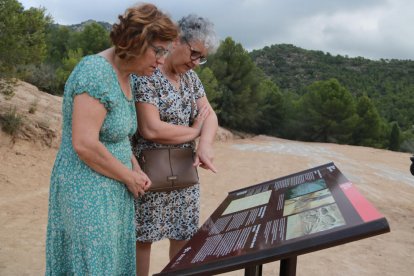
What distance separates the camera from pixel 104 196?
166 centimetres

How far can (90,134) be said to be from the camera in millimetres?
1562

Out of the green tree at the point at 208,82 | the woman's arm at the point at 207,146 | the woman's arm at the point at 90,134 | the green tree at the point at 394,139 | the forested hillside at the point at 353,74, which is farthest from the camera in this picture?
the forested hillside at the point at 353,74

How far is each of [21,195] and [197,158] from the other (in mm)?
5351

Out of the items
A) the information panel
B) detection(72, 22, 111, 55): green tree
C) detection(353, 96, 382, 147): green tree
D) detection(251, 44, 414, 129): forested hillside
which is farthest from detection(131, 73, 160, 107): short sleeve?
detection(251, 44, 414, 129): forested hillside

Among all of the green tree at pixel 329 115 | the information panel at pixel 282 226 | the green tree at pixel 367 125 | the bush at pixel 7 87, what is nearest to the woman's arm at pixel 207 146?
the information panel at pixel 282 226

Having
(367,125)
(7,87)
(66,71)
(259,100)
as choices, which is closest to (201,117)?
(7,87)

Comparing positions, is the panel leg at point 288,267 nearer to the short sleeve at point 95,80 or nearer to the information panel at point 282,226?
the information panel at point 282,226

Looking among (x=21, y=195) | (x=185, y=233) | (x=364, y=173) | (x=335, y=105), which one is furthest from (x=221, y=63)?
(x=185, y=233)

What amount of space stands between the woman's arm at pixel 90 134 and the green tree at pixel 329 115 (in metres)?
27.8

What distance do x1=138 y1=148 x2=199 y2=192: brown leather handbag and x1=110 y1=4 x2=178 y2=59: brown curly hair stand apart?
532 millimetres

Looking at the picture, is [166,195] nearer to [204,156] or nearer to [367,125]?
[204,156]

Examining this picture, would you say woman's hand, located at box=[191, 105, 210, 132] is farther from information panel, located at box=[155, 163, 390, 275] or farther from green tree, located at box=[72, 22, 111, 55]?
green tree, located at box=[72, 22, 111, 55]

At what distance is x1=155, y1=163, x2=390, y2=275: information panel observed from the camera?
1.25 meters

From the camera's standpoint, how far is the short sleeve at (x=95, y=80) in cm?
157
